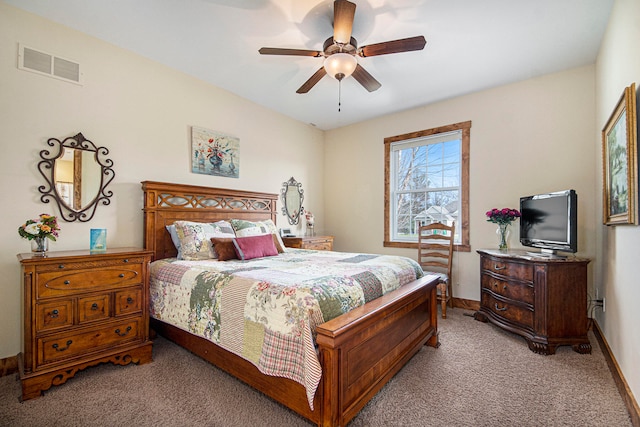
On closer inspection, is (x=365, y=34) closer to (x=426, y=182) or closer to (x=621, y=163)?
(x=621, y=163)

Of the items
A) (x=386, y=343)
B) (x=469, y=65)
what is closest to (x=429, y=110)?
(x=469, y=65)

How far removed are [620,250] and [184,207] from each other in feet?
12.7

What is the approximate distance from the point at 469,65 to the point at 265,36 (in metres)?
2.15

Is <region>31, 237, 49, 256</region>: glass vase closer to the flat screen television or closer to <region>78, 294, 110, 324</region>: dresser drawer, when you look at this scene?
<region>78, 294, 110, 324</region>: dresser drawer

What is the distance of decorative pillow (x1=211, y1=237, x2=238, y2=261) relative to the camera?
2.77 meters

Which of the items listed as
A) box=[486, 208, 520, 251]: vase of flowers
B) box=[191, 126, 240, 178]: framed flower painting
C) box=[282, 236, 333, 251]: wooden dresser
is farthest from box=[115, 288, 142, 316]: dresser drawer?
box=[486, 208, 520, 251]: vase of flowers

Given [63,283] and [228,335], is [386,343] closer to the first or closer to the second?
[228,335]

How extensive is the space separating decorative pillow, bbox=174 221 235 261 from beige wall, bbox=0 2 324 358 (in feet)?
1.71

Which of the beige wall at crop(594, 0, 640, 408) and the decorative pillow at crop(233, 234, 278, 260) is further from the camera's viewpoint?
the decorative pillow at crop(233, 234, 278, 260)

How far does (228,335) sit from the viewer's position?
185 cm

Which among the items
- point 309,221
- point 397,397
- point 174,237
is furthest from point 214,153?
point 397,397

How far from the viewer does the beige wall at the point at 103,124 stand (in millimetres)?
2242

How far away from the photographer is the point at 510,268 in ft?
9.33

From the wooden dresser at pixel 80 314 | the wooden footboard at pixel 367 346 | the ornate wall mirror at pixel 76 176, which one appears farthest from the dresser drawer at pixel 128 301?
the wooden footboard at pixel 367 346
